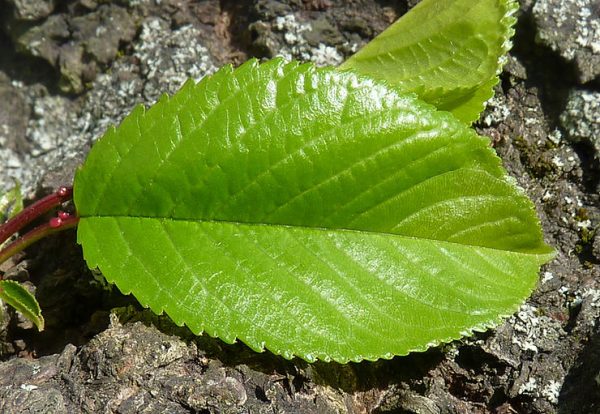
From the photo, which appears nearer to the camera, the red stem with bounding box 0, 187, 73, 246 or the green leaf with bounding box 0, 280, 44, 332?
the green leaf with bounding box 0, 280, 44, 332

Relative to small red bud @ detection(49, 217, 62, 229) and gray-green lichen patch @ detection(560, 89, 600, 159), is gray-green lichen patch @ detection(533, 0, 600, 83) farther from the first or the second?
small red bud @ detection(49, 217, 62, 229)

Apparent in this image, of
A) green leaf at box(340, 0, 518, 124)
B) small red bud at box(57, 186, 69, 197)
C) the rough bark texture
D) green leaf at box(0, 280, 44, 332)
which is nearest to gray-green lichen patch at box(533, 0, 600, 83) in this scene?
the rough bark texture

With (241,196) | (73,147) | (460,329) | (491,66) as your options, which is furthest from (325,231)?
(73,147)

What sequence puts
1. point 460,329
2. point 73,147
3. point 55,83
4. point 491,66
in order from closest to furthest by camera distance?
point 460,329 < point 491,66 < point 73,147 < point 55,83

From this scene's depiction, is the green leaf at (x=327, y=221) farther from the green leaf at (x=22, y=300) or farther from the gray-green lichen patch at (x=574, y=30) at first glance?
the gray-green lichen patch at (x=574, y=30)

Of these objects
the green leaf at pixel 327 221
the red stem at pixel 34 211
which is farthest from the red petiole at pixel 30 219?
the green leaf at pixel 327 221

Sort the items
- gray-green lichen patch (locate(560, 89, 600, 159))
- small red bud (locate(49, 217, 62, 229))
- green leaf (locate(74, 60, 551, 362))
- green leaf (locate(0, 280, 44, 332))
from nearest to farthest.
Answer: green leaf (locate(74, 60, 551, 362)) → green leaf (locate(0, 280, 44, 332)) → small red bud (locate(49, 217, 62, 229)) → gray-green lichen patch (locate(560, 89, 600, 159))

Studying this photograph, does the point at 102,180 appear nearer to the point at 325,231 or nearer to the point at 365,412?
the point at 325,231
